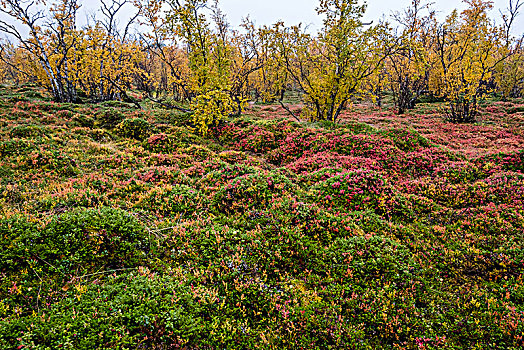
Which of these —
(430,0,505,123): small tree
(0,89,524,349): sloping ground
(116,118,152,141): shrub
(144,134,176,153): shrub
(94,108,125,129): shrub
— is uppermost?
(430,0,505,123): small tree

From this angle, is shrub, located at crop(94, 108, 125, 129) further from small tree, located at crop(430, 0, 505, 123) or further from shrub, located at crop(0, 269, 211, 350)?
small tree, located at crop(430, 0, 505, 123)

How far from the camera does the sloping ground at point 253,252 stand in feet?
17.4

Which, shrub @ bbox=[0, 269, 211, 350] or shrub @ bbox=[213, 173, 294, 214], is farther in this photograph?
shrub @ bbox=[213, 173, 294, 214]

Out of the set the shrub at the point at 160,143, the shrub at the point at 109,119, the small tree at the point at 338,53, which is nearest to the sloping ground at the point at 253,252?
the shrub at the point at 160,143

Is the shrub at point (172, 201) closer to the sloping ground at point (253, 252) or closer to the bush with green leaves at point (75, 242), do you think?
the sloping ground at point (253, 252)

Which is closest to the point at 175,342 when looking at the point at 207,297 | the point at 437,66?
the point at 207,297

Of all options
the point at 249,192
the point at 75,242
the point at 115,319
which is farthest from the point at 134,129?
the point at 115,319

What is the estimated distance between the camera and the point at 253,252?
775 cm

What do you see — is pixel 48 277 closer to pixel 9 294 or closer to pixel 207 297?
pixel 9 294

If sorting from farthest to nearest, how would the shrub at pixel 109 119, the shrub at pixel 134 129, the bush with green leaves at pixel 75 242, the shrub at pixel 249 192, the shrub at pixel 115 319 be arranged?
the shrub at pixel 109 119 < the shrub at pixel 134 129 < the shrub at pixel 249 192 < the bush with green leaves at pixel 75 242 < the shrub at pixel 115 319

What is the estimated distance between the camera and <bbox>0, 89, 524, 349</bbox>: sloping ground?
5.30m

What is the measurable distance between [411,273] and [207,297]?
6.10 m

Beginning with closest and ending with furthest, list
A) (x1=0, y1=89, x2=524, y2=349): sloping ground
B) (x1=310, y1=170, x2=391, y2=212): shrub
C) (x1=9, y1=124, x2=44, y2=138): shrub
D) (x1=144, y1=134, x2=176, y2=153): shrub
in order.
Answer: (x1=0, y1=89, x2=524, y2=349): sloping ground < (x1=310, y1=170, x2=391, y2=212): shrub < (x1=9, y1=124, x2=44, y2=138): shrub < (x1=144, y1=134, x2=176, y2=153): shrub

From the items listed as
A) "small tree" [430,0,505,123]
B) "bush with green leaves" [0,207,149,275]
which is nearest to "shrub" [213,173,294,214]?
"bush with green leaves" [0,207,149,275]
